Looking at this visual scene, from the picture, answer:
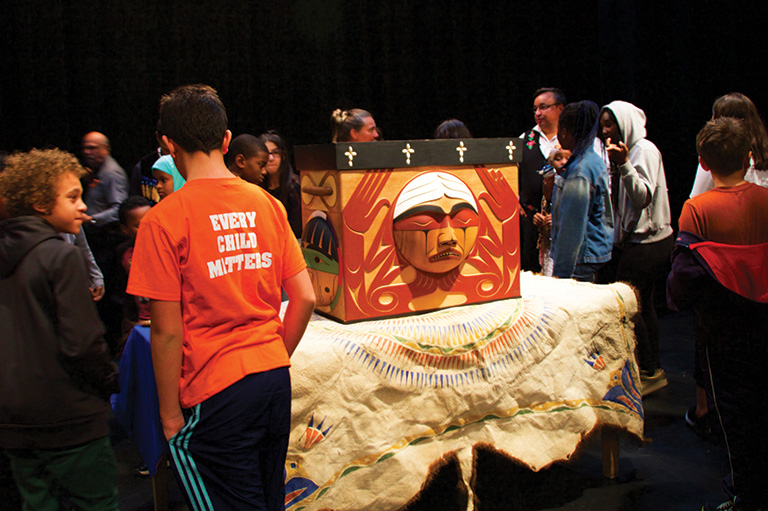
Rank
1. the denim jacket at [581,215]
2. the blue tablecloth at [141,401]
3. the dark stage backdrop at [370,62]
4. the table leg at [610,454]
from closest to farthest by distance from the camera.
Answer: the blue tablecloth at [141,401] < the table leg at [610,454] < the denim jacket at [581,215] < the dark stage backdrop at [370,62]

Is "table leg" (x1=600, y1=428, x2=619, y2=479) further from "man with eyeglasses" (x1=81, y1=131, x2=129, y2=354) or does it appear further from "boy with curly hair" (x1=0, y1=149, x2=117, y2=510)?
"man with eyeglasses" (x1=81, y1=131, x2=129, y2=354)

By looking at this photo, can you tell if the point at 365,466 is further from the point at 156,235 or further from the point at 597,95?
the point at 597,95

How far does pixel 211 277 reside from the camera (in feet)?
4.92

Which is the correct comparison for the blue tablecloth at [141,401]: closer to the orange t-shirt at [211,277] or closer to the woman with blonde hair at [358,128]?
the orange t-shirt at [211,277]

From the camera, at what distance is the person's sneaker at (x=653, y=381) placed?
3787mm

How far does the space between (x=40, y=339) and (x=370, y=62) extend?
3.98 m

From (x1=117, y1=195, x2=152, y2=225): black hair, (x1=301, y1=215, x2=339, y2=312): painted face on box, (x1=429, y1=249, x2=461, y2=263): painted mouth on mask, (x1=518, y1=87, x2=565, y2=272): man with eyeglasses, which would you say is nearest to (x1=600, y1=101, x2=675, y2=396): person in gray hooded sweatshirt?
(x1=518, y1=87, x2=565, y2=272): man with eyeglasses

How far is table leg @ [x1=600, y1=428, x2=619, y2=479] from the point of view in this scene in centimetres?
273

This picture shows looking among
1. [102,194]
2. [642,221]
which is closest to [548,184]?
[642,221]

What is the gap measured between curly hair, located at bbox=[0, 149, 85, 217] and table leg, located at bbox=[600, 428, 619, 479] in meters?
2.23

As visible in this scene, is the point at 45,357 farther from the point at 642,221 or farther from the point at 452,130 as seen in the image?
the point at 642,221

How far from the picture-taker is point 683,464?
2.91 metres

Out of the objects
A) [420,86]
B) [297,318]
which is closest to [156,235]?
[297,318]

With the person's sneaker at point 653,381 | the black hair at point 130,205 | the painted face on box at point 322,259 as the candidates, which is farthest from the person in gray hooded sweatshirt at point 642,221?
the black hair at point 130,205
